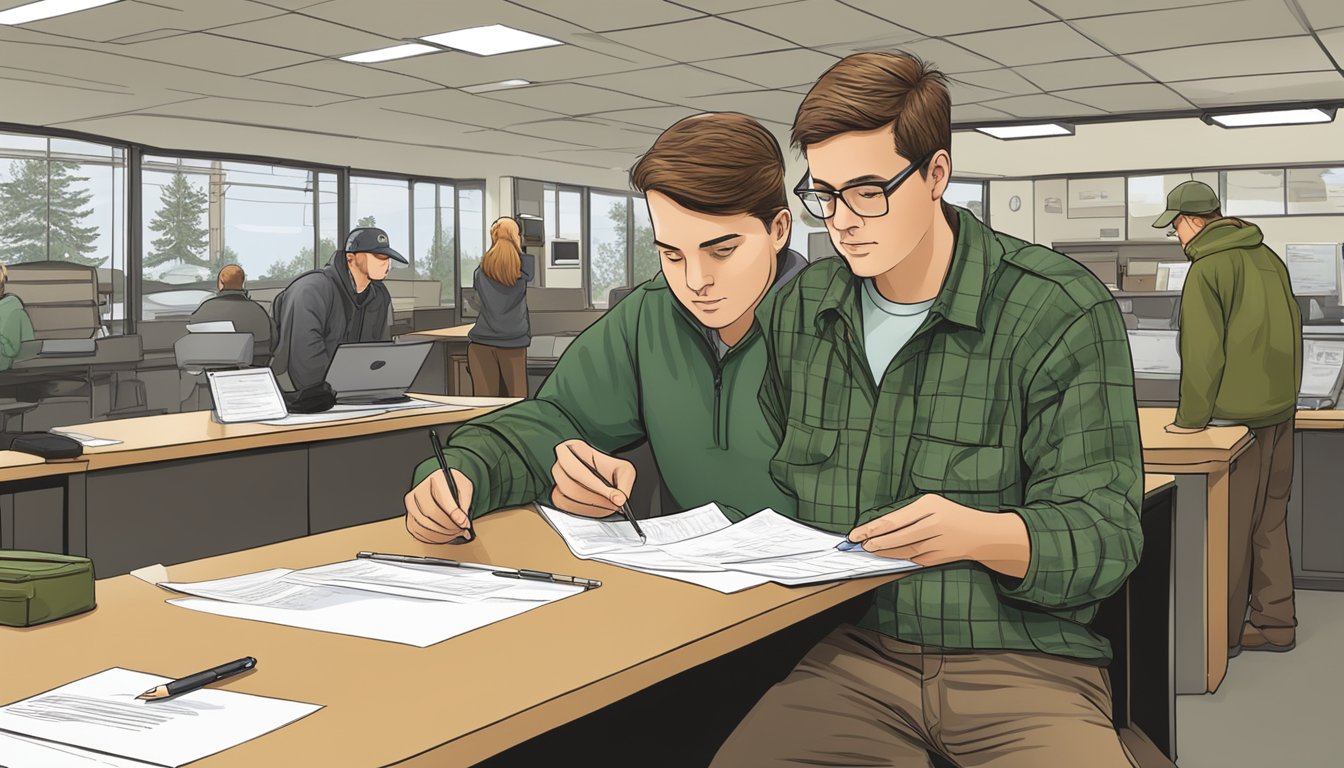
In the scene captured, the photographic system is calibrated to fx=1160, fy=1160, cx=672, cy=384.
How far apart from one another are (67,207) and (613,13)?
6.09m

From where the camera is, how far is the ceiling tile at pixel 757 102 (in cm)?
823

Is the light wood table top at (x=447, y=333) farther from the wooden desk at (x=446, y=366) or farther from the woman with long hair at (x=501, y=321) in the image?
the woman with long hair at (x=501, y=321)

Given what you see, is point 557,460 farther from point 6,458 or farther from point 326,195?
point 326,195

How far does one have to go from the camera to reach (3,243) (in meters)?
9.24

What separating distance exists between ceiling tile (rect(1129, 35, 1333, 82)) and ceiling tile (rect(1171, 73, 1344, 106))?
0.27 meters

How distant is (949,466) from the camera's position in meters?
1.68

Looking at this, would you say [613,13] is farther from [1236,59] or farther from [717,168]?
[717,168]

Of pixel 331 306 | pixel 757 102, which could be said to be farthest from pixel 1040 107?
pixel 331 306

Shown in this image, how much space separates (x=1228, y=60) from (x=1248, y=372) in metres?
4.09

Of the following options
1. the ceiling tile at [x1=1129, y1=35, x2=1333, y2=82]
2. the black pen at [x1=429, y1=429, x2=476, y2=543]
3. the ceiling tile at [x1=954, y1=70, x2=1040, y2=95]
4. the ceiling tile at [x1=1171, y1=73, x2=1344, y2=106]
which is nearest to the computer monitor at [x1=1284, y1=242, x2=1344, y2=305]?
the ceiling tile at [x1=1129, y1=35, x2=1333, y2=82]

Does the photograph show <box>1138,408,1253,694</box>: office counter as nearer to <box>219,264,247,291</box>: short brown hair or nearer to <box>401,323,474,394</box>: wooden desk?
<box>401,323,474,394</box>: wooden desk

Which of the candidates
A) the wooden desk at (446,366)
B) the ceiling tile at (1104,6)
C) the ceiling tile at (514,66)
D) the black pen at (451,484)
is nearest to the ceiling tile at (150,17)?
the ceiling tile at (514,66)

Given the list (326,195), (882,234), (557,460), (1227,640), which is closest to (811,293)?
(882,234)

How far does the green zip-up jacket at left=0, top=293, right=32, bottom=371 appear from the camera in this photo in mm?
6887
